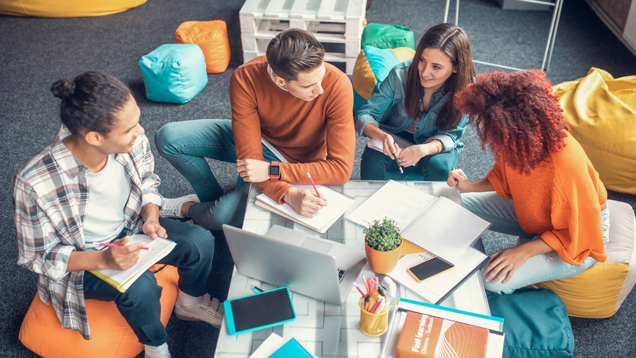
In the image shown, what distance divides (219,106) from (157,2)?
1934mm

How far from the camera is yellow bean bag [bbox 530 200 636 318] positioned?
1536 mm

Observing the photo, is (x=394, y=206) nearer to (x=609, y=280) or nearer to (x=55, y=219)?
(x=609, y=280)

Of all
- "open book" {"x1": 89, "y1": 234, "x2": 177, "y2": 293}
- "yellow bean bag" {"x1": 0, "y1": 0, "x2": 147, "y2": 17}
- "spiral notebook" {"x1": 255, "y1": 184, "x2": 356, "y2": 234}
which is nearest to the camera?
"open book" {"x1": 89, "y1": 234, "x2": 177, "y2": 293}

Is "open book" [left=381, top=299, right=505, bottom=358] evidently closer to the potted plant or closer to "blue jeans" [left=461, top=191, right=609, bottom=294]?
the potted plant

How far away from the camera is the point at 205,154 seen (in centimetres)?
192

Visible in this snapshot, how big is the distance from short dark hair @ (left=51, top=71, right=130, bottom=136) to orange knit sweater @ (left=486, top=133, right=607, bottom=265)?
45.7 inches

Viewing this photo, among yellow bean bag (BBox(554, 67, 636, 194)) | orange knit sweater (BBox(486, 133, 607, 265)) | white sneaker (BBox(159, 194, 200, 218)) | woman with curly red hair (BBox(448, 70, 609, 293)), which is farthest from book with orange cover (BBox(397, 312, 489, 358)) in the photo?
yellow bean bag (BBox(554, 67, 636, 194))

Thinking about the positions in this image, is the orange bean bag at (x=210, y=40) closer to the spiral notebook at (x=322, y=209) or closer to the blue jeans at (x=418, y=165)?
the blue jeans at (x=418, y=165)

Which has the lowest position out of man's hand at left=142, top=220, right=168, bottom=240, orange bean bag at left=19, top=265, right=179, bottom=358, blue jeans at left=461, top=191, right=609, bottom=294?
orange bean bag at left=19, top=265, right=179, bottom=358

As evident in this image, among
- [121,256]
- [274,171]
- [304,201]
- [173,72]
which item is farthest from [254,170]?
[173,72]

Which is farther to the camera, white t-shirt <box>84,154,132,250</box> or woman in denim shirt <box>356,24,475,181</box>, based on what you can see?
woman in denim shirt <box>356,24,475,181</box>

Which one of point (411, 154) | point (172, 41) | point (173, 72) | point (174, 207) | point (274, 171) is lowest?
point (174, 207)

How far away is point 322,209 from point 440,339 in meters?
0.52

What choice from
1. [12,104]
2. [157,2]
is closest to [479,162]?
[12,104]
